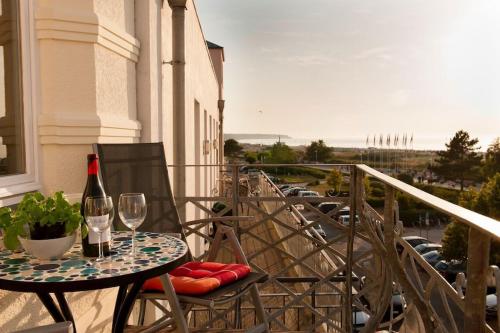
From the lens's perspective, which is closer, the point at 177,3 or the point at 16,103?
the point at 16,103

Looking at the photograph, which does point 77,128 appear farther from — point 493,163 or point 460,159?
point 460,159

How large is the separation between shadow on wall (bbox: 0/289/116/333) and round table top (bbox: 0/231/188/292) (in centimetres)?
39

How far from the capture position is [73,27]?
224 centimetres

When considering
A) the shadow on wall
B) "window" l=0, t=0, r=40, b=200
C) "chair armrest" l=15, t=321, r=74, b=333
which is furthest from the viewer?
"window" l=0, t=0, r=40, b=200

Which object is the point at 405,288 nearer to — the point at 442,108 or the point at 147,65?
the point at 147,65

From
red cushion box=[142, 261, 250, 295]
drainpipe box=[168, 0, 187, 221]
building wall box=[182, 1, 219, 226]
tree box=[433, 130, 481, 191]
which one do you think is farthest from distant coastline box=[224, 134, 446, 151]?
red cushion box=[142, 261, 250, 295]

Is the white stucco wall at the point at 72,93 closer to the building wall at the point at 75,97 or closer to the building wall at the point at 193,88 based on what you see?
the building wall at the point at 75,97

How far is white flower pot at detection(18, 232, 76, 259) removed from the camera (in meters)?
1.34

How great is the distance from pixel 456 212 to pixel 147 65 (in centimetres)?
250

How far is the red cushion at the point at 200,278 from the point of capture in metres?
1.75

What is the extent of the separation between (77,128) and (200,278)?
1032 millimetres

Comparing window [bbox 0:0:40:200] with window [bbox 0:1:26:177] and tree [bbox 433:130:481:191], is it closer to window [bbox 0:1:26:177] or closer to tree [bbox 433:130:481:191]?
window [bbox 0:1:26:177]

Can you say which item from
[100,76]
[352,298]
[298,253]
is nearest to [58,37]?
[100,76]

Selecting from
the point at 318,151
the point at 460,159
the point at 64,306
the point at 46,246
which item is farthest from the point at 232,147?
the point at 46,246
